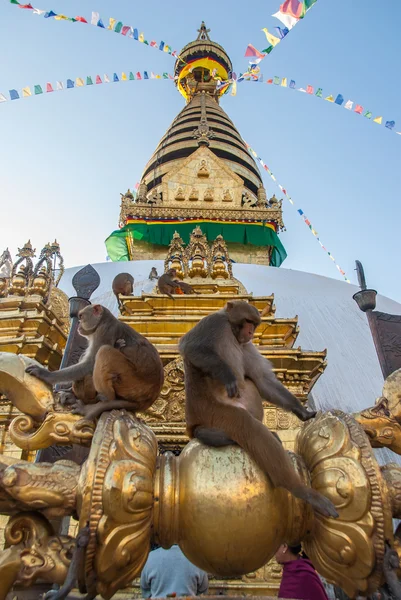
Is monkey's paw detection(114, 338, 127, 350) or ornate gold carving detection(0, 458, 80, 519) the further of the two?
monkey's paw detection(114, 338, 127, 350)

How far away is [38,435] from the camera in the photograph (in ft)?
5.53

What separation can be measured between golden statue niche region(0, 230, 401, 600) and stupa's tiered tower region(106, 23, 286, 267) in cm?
1168

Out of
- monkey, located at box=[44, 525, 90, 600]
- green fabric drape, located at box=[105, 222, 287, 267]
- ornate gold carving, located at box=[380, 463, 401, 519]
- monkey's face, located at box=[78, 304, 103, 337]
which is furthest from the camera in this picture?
green fabric drape, located at box=[105, 222, 287, 267]

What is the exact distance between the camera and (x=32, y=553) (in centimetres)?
142

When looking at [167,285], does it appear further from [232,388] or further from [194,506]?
[194,506]

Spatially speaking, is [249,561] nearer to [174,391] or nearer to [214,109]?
[174,391]

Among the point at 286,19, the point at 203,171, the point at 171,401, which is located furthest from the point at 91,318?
the point at 203,171

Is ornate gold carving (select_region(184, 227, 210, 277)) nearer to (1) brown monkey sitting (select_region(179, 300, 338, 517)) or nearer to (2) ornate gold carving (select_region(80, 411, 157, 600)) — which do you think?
(1) brown monkey sitting (select_region(179, 300, 338, 517))

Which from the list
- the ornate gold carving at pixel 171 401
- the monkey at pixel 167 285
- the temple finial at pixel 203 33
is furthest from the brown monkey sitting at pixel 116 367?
the temple finial at pixel 203 33

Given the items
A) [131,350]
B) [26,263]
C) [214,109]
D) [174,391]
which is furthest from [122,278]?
[214,109]

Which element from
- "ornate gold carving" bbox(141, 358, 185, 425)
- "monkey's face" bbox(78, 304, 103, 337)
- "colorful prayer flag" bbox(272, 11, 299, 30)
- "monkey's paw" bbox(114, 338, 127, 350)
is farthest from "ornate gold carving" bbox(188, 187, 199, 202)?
"monkey's paw" bbox(114, 338, 127, 350)

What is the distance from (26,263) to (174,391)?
123 inches

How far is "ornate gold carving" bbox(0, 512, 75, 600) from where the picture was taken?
4.53 ft

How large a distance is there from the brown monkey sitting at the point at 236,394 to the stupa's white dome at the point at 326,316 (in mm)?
4576
